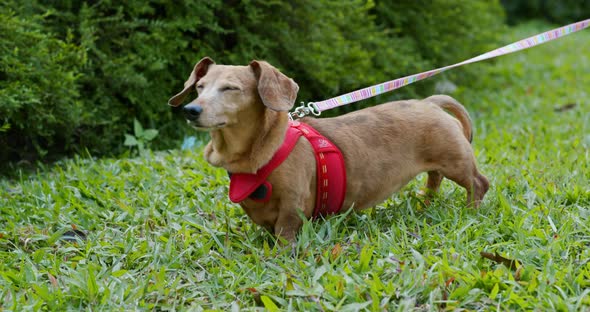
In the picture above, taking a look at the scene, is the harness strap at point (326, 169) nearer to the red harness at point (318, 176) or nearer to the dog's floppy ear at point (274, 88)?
the red harness at point (318, 176)

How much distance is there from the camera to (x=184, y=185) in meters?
4.82

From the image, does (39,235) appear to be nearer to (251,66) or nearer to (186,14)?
(251,66)

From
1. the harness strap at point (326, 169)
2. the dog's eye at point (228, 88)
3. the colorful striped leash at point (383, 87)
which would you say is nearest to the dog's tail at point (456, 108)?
the colorful striped leash at point (383, 87)

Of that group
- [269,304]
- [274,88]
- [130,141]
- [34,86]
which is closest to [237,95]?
[274,88]

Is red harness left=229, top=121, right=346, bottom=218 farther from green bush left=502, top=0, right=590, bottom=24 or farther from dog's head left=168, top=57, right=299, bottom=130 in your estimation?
green bush left=502, top=0, right=590, bottom=24

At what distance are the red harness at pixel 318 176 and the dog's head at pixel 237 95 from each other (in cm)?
25

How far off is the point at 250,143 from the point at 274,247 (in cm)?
55

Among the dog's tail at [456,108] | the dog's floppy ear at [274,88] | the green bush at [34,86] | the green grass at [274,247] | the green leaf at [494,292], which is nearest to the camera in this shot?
the green leaf at [494,292]

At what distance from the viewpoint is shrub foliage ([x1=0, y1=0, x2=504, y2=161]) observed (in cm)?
536

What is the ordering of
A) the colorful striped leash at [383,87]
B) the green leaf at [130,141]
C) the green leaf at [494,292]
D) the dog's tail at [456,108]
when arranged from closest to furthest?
the green leaf at [494,292] < the colorful striped leash at [383,87] < the dog's tail at [456,108] < the green leaf at [130,141]

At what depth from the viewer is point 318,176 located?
3.75m

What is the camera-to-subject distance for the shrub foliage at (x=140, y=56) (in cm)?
536

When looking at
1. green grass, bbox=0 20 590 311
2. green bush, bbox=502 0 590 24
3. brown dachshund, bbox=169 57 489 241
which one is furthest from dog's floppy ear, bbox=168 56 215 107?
green bush, bbox=502 0 590 24

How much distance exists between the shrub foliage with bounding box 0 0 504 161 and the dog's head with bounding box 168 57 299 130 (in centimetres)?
212
